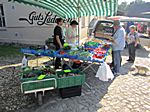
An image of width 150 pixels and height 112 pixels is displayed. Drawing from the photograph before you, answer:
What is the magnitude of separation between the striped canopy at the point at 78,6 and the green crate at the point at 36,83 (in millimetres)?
3841

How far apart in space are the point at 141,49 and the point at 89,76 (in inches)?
274

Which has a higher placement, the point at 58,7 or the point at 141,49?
the point at 58,7

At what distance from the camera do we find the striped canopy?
23.8 feet

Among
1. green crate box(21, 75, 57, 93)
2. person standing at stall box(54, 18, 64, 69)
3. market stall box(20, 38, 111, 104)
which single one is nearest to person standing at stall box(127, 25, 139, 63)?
market stall box(20, 38, 111, 104)

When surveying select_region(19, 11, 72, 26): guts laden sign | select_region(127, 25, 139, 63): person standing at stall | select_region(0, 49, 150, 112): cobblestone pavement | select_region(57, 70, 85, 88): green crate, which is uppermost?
select_region(19, 11, 72, 26): guts laden sign

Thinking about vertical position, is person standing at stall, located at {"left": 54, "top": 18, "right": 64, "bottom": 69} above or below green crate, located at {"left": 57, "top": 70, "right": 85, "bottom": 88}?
above

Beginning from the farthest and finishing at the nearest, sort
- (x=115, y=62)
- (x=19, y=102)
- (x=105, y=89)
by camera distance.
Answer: (x=115, y=62)
(x=105, y=89)
(x=19, y=102)

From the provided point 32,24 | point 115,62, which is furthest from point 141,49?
point 32,24

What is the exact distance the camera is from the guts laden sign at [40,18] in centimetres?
1214

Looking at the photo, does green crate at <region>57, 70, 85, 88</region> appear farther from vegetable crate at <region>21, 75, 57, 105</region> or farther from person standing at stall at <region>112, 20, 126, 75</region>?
person standing at stall at <region>112, 20, 126, 75</region>

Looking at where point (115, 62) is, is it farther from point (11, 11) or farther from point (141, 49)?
point (11, 11)

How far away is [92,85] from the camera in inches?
226

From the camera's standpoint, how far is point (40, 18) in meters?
12.3

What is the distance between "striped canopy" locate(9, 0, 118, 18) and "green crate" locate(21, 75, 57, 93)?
12.6ft
